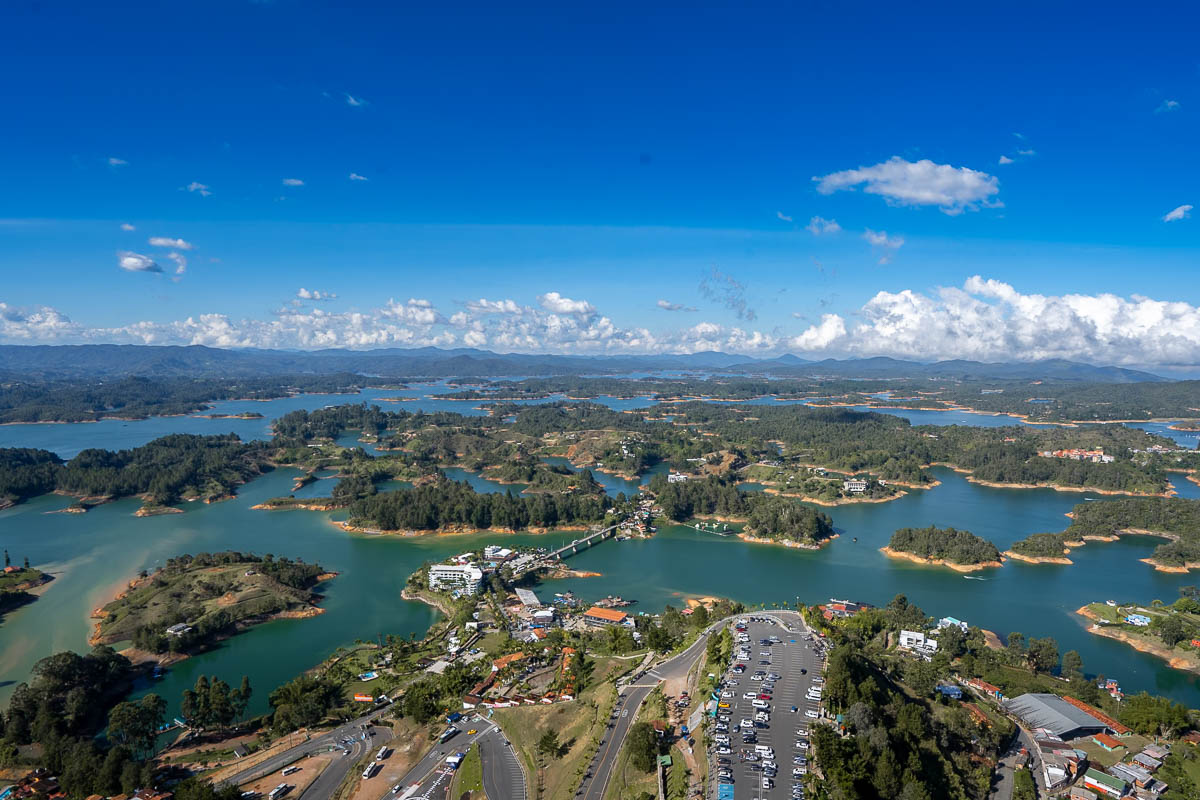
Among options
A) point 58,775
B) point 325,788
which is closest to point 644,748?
point 325,788

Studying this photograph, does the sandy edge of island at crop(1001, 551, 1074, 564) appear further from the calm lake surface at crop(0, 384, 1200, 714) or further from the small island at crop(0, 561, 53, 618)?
the small island at crop(0, 561, 53, 618)

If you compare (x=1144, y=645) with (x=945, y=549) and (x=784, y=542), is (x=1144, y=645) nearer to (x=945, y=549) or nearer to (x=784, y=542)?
(x=945, y=549)

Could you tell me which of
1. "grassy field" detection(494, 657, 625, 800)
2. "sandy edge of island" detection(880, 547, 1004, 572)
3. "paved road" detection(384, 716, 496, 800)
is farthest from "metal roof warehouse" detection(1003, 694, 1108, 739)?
"sandy edge of island" detection(880, 547, 1004, 572)

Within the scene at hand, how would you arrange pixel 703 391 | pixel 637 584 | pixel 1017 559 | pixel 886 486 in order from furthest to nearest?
pixel 703 391 → pixel 886 486 → pixel 1017 559 → pixel 637 584

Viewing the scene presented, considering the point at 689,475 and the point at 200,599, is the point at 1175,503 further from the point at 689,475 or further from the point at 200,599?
the point at 200,599

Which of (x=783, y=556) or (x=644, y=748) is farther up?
(x=644, y=748)
